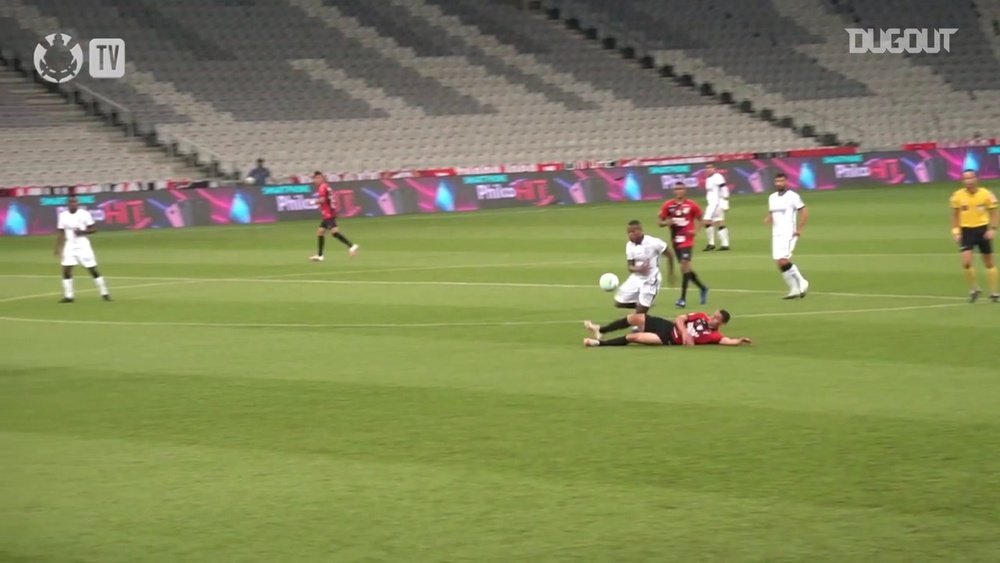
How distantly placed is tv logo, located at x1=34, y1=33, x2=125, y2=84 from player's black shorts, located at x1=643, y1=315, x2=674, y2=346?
130 ft

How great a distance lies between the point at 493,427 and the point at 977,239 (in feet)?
41.0

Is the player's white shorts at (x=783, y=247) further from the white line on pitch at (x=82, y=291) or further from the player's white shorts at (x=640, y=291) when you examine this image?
the white line on pitch at (x=82, y=291)

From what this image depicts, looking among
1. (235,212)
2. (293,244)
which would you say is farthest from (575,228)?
(235,212)

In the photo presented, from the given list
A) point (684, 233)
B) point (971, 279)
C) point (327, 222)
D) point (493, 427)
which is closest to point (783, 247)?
point (684, 233)

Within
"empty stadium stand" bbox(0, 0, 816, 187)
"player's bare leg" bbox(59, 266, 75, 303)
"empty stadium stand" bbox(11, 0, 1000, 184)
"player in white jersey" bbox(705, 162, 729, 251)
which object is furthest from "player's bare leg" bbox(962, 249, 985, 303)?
"empty stadium stand" bbox(0, 0, 816, 187)

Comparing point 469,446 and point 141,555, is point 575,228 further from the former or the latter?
point 141,555

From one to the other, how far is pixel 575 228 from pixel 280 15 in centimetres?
2428

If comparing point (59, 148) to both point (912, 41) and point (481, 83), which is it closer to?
point (481, 83)

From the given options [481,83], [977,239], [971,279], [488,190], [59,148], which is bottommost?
[971,279]

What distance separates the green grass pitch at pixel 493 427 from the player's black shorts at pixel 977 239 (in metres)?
0.94

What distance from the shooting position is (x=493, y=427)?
1421 centimetres

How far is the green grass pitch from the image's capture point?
34.1 ft

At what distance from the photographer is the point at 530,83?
6394cm

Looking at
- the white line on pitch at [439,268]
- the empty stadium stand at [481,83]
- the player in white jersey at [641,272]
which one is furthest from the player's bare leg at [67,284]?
the empty stadium stand at [481,83]
